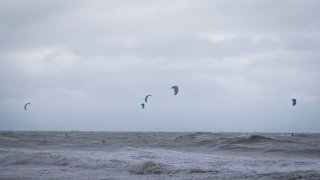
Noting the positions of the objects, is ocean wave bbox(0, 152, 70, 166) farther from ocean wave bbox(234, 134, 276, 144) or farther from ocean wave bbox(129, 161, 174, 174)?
ocean wave bbox(234, 134, 276, 144)

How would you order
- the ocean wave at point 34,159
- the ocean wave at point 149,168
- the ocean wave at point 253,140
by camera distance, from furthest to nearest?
1. the ocean wave at point 253,140
2. the ocean wave at point 34,159
3. the ocean wave at point 149,168

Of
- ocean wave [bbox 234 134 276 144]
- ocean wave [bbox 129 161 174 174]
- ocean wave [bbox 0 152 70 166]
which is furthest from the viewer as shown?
ocean wave [bbox 234 134 276 144]

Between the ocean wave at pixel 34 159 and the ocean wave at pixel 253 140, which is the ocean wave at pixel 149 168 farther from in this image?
the ocean wave at pixel 253 140

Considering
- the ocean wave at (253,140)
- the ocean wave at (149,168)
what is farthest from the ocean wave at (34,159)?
the ocean wave at (253,140)

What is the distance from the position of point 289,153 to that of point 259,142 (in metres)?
5.69

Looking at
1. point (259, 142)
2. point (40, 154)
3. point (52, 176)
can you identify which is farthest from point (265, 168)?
point (259, 142)

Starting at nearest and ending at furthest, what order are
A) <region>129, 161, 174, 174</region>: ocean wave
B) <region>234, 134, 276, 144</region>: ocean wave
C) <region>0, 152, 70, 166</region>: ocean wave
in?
1. <region>129, 161, 174, 174</region>: ocean wave
2. <region>0, 152, 70, 166</region>: ocean wave
3. <region>234, 134, 276, 144</region>: ocean wave

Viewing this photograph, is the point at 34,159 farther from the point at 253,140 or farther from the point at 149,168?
the point at 253,140

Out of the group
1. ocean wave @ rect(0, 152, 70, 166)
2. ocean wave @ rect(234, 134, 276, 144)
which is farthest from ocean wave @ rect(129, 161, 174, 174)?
ocean wave @ rect(234, 134, 276, 144)

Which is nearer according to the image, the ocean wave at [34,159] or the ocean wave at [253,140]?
the ocean wave at [34,159]

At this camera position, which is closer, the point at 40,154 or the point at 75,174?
the point at 75,174

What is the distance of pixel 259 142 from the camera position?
24.7m

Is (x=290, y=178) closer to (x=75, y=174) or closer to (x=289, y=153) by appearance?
(x=75, y=174)

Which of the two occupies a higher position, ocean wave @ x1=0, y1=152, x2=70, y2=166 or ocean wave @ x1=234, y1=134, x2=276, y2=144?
ocean wave @ x1=234, y1=134, x2=276, y2=144
